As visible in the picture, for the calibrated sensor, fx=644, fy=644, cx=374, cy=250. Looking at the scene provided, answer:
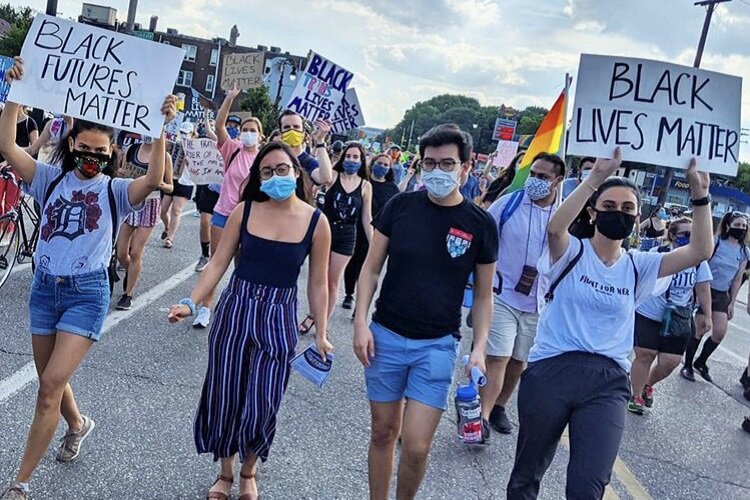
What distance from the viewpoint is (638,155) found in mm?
3254

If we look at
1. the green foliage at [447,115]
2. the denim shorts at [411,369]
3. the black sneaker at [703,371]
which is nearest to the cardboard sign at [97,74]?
the denim shorts at [411,369]

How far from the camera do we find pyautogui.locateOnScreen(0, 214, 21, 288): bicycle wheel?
621cm

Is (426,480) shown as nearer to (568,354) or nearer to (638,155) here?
(568,354)

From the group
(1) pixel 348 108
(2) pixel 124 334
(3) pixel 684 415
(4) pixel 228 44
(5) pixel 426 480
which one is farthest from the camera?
(4) pixel 228 44

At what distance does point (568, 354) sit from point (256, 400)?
149 centimetres

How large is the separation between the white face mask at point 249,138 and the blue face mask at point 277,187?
3.26 m

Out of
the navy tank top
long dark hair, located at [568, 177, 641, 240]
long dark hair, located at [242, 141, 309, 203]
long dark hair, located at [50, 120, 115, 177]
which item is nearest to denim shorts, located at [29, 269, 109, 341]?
long dark hair, located at [50, 120, 115, 177]

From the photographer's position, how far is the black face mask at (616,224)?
297 cm

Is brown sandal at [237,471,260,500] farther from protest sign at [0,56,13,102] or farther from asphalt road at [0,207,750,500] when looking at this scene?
protest sign at [0,56,13,102]

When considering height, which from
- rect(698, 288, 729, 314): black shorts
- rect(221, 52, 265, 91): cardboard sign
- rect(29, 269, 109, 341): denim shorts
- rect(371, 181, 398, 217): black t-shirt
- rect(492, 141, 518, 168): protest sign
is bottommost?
rect(698, 288, 729, 314): black shorts

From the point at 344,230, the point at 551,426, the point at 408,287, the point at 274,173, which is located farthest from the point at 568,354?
the point at 344,230

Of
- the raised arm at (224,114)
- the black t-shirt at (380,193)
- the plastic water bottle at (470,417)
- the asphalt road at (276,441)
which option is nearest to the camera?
the plastic water bottle at (470,417)

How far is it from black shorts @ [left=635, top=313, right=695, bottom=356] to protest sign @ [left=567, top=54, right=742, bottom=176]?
2.68 meters

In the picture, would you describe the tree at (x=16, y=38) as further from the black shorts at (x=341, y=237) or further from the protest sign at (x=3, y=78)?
the black shorts at (x=341, y=237)
